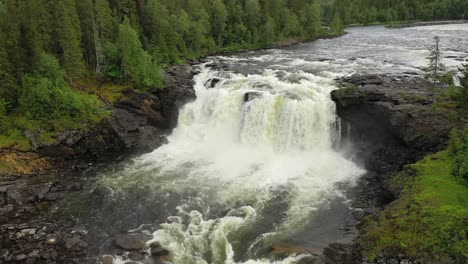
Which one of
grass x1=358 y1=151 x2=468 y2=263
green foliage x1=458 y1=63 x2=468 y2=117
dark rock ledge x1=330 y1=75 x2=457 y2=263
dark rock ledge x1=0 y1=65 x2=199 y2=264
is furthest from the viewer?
dark rock ledge x1=330 y1=75 x2=457 y2=263

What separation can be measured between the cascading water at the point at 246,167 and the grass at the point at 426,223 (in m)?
5.64

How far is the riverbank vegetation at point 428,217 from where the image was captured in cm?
2164

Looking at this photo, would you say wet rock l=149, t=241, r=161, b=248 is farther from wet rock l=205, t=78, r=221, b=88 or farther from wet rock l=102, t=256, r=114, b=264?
wet rock l=205, t=78, r=221, b=88

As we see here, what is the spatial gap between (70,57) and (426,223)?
43114 mm

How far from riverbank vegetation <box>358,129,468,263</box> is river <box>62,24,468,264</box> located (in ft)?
12.1

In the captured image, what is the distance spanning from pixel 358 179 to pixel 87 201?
998 inches

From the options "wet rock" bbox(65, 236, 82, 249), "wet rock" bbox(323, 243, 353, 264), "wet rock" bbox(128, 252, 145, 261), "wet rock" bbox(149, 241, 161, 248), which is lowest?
"wet rock" bbox(323, 243, 353, 264)

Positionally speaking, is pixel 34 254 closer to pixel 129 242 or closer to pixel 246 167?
pixel 129 242

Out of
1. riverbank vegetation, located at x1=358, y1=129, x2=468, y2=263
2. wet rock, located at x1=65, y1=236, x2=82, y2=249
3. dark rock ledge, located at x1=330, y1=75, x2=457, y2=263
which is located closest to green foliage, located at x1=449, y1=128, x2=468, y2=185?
riverbank vegetation, located at x1=358, y1=129, x2=468, y2=263

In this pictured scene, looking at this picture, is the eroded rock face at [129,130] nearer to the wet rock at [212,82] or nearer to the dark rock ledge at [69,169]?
the dark rock ledge at [69,169]

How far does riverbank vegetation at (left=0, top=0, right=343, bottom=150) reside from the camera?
4181 cm

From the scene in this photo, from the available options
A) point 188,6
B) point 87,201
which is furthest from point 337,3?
point 87,201

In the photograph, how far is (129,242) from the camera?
90.3 feet

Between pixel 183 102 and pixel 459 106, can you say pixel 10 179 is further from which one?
pixel 459 106
